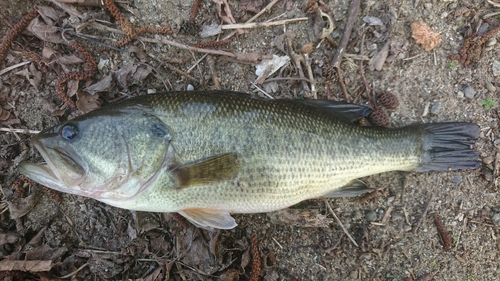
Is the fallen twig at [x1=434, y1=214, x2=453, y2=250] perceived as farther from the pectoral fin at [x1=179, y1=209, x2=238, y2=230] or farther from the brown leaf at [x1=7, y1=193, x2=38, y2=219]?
the brown leaf at [x1=7, y1=193, x2=38, y2=219]

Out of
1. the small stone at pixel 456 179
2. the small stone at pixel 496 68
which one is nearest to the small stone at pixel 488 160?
the small stone at pixel 456 179

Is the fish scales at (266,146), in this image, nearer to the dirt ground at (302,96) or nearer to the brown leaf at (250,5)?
the dirt ground at (302,96)

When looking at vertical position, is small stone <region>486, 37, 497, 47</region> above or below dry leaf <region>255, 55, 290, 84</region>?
above

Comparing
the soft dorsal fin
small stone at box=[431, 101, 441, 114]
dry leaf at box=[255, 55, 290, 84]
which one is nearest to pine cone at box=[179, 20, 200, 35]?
dry leaf at box=[255, 55, 290, 84]

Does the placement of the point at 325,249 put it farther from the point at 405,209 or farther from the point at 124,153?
the point at 124,153

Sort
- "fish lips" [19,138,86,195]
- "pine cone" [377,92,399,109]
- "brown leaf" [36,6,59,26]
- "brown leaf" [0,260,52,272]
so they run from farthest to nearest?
"pine cone" [377,92,399,109], "brown leaf" [36,6,59,26], "brown leaf" [0,260,52,272], "fish lips" [19,138,86,195]

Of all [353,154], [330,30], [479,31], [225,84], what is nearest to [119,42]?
[225,84]

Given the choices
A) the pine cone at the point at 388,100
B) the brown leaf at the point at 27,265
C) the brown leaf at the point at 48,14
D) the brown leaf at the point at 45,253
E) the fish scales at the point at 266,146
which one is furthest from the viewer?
the pine cone at the point at 388,100
